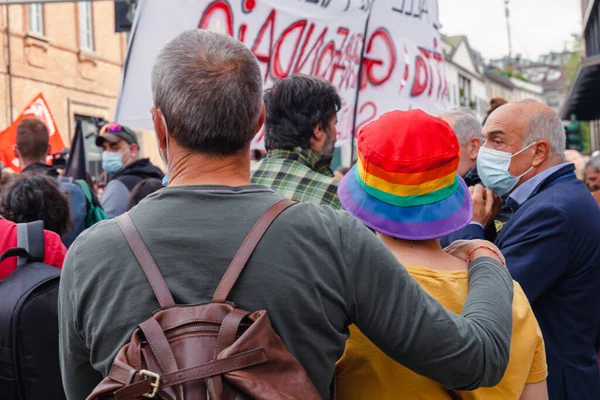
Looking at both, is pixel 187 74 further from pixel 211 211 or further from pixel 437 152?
pixel 437 152

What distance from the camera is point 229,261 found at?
1.60 meters

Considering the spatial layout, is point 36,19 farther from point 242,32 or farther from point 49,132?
point 242,32

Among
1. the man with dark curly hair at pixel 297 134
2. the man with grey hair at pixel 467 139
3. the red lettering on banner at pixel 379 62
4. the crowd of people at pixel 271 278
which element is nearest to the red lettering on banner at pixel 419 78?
the red lettering on banner at pixel 379 62

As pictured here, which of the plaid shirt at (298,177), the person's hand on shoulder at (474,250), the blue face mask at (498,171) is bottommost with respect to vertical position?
the plaid shirt at (298,177)

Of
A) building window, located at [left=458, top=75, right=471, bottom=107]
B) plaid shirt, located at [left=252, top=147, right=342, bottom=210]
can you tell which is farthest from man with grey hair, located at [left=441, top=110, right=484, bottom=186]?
building window, located at [left=458, top=75, right=471, bottom=107]

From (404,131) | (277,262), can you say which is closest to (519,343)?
(404,131)

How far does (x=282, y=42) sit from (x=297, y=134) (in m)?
2.20

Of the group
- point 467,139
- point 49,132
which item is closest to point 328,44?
point 467,139

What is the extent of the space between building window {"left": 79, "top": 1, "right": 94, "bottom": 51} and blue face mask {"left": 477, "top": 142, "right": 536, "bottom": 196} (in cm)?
1772

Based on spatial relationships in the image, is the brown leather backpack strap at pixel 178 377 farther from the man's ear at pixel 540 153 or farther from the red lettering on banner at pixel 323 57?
the red lettering on banner at pixel 323 57

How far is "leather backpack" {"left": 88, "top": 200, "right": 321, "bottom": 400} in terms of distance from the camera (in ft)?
4.81

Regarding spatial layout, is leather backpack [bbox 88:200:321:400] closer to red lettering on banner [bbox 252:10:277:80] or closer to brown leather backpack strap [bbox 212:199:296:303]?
brown leather backpack strap [bbox 212:199:296:303]

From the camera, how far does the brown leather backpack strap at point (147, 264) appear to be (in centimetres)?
156

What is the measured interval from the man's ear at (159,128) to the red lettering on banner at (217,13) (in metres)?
3.34
